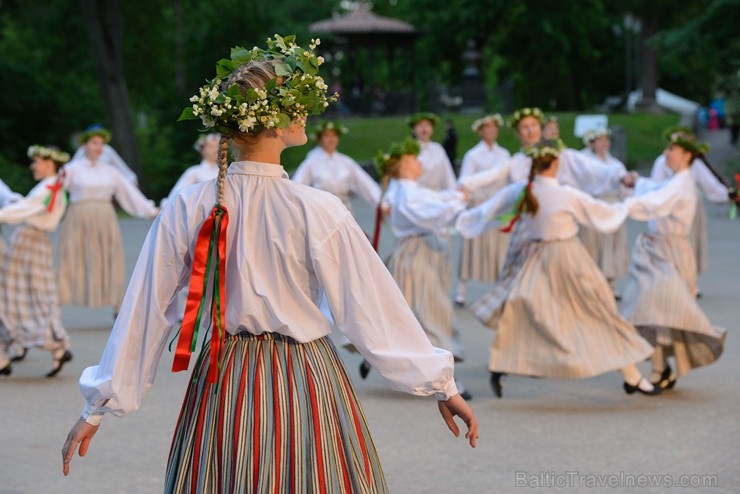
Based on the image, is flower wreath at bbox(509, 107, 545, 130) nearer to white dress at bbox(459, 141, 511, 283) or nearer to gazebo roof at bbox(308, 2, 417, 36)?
white dress at bbox(459, 141, 511, 283)

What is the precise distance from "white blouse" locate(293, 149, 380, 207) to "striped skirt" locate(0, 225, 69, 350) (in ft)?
12.3

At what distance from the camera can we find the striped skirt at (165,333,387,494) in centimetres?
405

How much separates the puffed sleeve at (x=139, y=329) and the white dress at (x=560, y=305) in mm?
4781

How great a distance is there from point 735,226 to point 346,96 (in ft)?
72.9

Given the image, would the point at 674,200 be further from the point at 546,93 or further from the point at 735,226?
the point at 546,93

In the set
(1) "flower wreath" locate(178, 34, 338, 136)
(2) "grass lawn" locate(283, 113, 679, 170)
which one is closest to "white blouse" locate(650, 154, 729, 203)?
(1) "flower wreath" locate(178, 34, 338, 136)

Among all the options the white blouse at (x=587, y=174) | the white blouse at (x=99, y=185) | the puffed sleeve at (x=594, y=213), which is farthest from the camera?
the white blouse at (x=587, y=174)

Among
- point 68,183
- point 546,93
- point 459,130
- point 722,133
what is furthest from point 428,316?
point 546,93

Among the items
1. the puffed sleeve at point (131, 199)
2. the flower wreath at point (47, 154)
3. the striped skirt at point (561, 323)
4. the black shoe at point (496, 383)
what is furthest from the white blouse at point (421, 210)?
the puffed sleeve at point (131, 199)

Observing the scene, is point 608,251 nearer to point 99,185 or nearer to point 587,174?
point 587,174

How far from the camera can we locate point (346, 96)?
4356 cm

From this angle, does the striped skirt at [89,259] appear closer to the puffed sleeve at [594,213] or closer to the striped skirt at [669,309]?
the striped skirt at [669,309]

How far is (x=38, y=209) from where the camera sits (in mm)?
10258

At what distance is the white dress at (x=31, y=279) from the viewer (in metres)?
9.93
